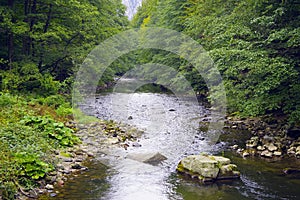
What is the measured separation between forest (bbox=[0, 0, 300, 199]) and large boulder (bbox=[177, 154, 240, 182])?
134 inches

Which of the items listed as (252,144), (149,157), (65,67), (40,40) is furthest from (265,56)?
(65,67)

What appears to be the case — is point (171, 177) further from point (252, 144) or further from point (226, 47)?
point (226, 47)

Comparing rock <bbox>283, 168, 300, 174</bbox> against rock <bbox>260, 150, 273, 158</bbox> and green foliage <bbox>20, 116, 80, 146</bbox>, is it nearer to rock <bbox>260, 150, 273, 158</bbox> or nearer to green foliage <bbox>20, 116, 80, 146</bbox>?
rock <bbox>260, 150, 273, 158</bbox>

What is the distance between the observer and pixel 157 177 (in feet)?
29.8

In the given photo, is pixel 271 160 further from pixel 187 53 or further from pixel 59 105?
pixel 187 53

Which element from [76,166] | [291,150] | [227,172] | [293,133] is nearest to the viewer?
[227,172]

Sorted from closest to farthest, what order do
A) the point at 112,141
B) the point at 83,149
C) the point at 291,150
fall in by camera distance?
the point at 83,149 < the point at 291,150 < the point at 112,141

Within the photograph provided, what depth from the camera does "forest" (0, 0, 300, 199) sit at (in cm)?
855

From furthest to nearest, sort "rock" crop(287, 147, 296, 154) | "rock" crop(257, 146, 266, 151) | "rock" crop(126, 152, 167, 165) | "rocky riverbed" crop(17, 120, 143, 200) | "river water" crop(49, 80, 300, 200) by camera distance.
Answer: "rock" crop(257, 146, 266, 151), "rock" crop(287, 147, 296, 154), "rock" crop(126, 152, 167, 165), "river water" crop(49, 80, 300, 200), "rocky riverbed" crop(17, 120, 143, 200)

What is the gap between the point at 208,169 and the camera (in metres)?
8.94

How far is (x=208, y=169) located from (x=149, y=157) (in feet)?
7.72

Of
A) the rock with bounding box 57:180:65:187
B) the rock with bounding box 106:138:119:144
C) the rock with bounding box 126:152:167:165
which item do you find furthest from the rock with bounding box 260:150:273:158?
the rock with bounding box 57:180:65:187

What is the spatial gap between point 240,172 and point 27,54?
40.8ft

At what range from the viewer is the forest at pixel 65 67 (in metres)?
8.55
